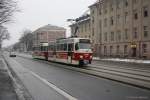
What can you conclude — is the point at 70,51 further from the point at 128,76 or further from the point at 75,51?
the point at 128,76

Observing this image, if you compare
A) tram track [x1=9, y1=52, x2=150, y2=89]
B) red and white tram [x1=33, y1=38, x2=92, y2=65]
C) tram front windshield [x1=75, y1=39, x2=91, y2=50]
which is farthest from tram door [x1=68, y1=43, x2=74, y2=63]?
tram track [x1=9, y1=52, x2=150, y2=89]

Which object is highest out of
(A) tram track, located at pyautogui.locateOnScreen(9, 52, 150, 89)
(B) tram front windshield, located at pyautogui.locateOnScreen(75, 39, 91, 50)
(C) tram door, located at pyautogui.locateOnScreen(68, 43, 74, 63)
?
(B) tram front windshield, located at pyautogui.locateOnScreen(75, 39, 91, 50)

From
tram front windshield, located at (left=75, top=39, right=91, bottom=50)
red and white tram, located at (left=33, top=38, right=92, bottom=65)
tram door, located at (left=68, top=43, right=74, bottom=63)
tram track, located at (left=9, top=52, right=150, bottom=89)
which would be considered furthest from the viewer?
tram door, located at (left=68, top=43, right=74, bottom=63)

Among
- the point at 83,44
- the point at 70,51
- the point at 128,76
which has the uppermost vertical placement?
the point at 83,44

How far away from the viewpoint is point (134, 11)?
62.0 meters

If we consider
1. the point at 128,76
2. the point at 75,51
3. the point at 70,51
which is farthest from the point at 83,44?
the point at 128,76

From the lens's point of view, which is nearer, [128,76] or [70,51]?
[128,76]

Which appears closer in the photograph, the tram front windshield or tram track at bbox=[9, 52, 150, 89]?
tram track at bbox=[9, 52, 150, 89]

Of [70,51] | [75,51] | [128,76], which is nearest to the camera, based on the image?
[128,76]

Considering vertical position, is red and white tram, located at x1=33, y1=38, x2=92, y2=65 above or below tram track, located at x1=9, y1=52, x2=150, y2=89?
above

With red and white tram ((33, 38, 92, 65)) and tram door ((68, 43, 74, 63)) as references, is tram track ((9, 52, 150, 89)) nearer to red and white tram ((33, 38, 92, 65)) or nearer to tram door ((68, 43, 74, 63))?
red and white tram ((33, 38, 92, 65))

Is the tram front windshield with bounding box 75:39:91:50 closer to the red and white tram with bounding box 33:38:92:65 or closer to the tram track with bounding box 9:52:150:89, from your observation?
the red and white tram with bounding box 33:38:92:65

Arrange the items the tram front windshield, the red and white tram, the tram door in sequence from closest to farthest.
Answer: the red and white tram < the tram front windshield < the tram door

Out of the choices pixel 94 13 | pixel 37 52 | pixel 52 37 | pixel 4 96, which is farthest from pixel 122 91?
pixel 52 37
